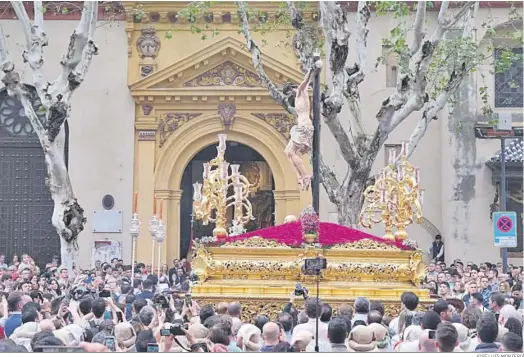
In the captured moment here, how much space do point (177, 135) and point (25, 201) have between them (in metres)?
4.39

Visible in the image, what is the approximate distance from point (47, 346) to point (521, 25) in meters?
18.6

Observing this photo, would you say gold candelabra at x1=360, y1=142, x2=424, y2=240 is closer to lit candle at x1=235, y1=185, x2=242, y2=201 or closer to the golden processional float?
the golden processional float

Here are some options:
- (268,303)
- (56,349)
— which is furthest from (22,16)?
(56,349)

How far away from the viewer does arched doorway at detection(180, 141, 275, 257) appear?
2503 centimetres

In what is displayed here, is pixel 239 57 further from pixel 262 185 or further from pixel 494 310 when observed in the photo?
pixel 494 310

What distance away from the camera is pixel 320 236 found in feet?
44.5

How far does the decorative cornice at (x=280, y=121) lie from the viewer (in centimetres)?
2334

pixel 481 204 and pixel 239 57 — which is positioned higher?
pixel 239 57

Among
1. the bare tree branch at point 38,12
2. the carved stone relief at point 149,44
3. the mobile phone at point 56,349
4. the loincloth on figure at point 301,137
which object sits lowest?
the mobile phone at point 56,349

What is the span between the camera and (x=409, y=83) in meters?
18.3

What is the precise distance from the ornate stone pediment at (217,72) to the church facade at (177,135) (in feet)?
0.09

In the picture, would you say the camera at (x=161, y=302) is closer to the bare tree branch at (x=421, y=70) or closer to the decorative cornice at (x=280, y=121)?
the bare tree branch at (x=421, y=70)

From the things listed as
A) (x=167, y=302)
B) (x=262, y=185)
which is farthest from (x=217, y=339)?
(x=262, y=185)

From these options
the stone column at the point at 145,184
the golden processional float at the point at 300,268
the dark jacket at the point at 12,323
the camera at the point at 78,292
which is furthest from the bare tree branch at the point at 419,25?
the dark jacket at the point at 12,323
